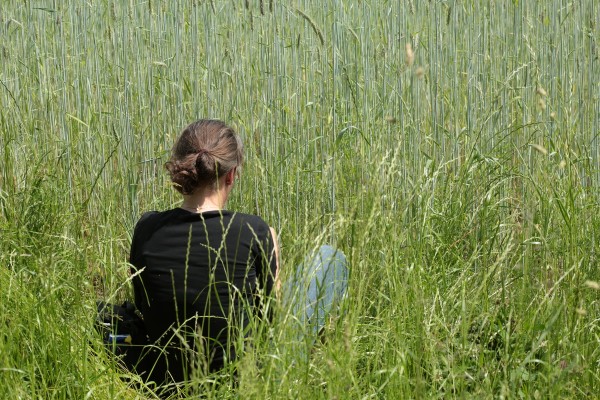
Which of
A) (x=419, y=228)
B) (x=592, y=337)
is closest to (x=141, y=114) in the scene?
(x=419, y=228)

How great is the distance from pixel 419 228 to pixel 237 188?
679mm

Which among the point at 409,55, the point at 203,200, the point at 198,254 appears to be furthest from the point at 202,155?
the point at 409,55

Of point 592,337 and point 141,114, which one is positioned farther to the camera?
point 141,114

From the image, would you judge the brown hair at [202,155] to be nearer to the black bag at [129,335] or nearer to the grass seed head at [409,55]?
the black bag at [129,335]

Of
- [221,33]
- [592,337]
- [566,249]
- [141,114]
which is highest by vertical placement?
[221,33]

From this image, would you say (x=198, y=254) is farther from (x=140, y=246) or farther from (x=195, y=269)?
(x=140, y=246)

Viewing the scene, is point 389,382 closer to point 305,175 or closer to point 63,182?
point 305,175

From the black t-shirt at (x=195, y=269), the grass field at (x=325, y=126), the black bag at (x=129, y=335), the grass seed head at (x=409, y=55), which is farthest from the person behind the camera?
the grass field at (x=325, y=126)

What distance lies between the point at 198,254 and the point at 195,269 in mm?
35

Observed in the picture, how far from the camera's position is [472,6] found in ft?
9.73

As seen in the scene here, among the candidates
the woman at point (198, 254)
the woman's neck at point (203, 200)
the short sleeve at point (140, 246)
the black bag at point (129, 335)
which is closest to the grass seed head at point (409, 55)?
the woman at point (198, 254)

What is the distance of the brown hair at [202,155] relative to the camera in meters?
2.20

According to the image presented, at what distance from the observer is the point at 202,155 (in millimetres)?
2201

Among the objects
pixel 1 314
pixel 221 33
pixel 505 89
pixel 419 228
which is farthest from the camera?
pixel 221 33
